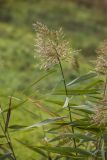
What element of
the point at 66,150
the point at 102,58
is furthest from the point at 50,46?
the point at 66,150

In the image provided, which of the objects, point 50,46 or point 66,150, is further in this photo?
point 66,150

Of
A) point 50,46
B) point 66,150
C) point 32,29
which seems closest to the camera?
point 50,46

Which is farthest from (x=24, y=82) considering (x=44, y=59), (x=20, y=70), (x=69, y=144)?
(x=44, y=59)

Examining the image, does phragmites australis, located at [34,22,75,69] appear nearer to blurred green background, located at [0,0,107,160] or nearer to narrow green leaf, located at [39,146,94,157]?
narrow green leaf, located at [39,146,94,157]

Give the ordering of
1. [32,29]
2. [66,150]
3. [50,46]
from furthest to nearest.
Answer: [32,29], [66,150], [50,46]

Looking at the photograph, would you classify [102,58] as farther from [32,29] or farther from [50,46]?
[32,29]

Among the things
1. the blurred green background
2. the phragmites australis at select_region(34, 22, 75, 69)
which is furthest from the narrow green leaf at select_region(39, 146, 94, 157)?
the blurred green background

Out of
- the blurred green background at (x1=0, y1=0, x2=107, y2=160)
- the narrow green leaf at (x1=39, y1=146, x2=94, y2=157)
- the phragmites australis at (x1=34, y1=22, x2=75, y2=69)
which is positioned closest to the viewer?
the phragmites australis at (x1=34, y1=22, x2=75, y2=69)
